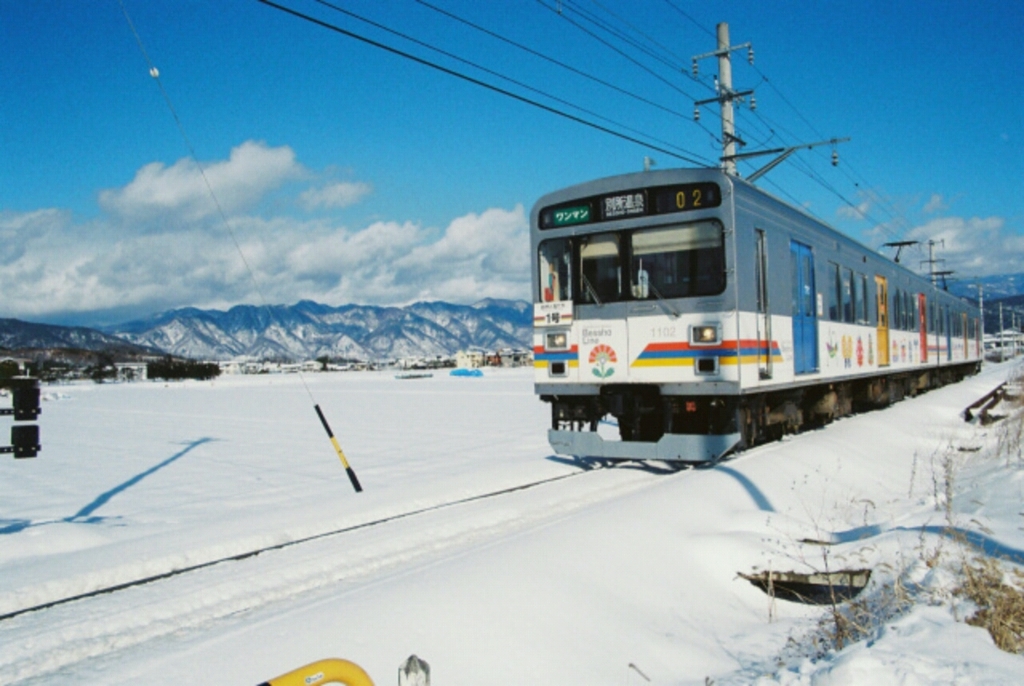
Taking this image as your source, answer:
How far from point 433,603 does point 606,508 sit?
2.84 m

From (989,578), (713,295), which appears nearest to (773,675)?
(989,578)

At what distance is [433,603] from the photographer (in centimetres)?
452

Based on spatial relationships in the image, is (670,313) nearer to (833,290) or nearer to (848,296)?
(833,290)

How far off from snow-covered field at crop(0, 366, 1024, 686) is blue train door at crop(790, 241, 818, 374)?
1316mm

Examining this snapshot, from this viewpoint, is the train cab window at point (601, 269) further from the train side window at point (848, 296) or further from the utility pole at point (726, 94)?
the utility pole at point (726, 94)

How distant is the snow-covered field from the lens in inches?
157

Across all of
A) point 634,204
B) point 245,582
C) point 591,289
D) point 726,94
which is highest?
point 726,94

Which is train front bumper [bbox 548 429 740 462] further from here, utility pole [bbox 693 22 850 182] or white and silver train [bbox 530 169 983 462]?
utility pole [bbox 693 22 850 182]

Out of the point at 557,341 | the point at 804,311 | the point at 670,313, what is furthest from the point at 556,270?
the point at 804,311

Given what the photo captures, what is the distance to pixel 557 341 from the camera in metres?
10.5

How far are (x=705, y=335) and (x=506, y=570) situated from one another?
516cm

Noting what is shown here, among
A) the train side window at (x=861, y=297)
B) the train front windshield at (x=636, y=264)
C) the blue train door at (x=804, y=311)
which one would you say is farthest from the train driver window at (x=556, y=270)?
the train side window at (x=861, y=297)

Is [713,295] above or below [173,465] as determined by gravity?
above

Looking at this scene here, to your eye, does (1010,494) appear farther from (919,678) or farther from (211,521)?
(211,521)
